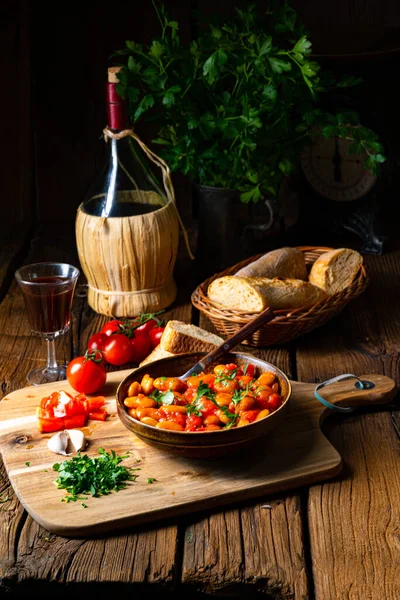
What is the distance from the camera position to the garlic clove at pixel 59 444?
1.89m

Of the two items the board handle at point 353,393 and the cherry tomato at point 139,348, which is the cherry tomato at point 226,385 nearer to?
the board handle at point 353,393

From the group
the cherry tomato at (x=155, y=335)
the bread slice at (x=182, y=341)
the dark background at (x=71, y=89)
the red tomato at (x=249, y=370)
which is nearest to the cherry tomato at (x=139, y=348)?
the cherry tomato at (x=155, y=335)

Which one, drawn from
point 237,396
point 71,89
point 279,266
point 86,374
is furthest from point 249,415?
point 71,89

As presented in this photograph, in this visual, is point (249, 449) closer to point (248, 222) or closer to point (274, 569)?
point (274, 569)

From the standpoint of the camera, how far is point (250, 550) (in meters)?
1.61

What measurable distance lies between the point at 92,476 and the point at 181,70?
55.5 inches

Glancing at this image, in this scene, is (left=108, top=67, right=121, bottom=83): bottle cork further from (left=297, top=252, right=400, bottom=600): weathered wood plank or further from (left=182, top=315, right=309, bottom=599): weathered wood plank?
(left=182, top=315, right=309, bottom=599): weathered wood plank

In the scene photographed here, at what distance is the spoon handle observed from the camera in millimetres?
2047

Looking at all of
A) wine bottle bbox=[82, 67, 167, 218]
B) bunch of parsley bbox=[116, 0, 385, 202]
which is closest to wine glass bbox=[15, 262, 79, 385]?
wine bottle bbox=[82, 67, 167, 218]

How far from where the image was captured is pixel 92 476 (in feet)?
5.84

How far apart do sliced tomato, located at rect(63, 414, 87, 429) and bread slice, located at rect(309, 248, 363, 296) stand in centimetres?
91

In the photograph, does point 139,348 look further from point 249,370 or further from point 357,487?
point 357,487

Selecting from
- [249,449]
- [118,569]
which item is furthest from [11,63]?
[118,569]

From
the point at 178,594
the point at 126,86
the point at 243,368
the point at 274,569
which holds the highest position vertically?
the point at 126,86
